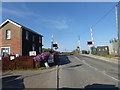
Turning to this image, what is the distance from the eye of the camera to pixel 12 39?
2095 centimetres

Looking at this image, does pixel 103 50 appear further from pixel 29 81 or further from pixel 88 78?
pixel 29 81

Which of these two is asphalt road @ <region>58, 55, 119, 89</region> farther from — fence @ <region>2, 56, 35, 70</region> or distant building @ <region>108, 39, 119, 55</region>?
distant building @ <region>108, 39, 119, 55</region>

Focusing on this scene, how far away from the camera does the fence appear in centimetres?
1316

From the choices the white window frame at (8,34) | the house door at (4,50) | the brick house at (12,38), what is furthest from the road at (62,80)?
the white window frame at (8,34)

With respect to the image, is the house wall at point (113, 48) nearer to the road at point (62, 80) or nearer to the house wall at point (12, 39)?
the road at point (62, 80)

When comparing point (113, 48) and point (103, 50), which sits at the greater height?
point (113, 48)

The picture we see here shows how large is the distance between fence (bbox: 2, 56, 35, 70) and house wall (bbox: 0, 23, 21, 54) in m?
7.23

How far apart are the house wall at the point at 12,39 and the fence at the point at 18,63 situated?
7.23 metres

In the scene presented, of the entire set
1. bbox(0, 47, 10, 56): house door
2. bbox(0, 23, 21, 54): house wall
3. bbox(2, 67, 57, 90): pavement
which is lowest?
bbox(2, 67, 57, 90): pavement

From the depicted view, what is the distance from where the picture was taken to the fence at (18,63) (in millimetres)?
13164

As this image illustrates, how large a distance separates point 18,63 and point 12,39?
349 inches

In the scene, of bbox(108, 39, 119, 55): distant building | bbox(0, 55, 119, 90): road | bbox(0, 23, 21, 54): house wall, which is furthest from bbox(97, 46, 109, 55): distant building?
bbox(0, 55, 119, 90): road

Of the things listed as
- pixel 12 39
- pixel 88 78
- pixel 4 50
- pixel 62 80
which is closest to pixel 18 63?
pixel 62 80

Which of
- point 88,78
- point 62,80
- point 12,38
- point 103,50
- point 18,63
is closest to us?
point 62,80
